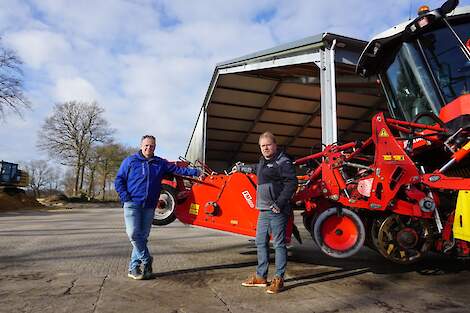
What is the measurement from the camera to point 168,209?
4.64 metres

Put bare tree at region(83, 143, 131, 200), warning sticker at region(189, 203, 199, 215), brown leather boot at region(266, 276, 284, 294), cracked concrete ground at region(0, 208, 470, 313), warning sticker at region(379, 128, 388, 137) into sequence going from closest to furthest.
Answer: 1. cracked concrete ground at region(0, 208, 470, 313)
2. brown leather boot at region(266, 276, 284, 294)
3. warning sticker at region(379, 128, 388, 137)
4. warning sticker at region(189, 203, 199, 215)
5. bare tree at region(83, 143, 131, 200)

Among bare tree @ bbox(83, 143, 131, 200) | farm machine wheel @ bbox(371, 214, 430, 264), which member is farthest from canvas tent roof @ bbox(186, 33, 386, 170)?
bare tree @ bbox(83, 143, 131, 200)

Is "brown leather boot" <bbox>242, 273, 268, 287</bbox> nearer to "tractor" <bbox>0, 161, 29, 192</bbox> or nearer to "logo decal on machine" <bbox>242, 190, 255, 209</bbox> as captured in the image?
"logo decal on machine" <bbox>242, 190, 255, 209</bbox>

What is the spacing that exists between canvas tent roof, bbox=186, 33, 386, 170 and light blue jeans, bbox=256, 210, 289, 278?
4.23 meters

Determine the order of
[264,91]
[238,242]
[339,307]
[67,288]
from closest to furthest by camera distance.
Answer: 1. [339,307]
2. [67,288]
3. [238,242]
4. [264,91]

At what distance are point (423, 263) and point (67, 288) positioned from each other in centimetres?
447

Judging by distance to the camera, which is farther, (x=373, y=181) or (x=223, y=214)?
(x=223, y=214)

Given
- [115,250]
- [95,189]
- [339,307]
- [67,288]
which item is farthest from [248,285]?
[95,189]

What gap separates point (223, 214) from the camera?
4477 mm

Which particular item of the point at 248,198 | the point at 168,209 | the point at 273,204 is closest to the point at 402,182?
the point at 273,204

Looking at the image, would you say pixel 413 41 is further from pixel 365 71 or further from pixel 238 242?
pixel 238 242

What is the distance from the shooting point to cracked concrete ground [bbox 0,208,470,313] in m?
3.12

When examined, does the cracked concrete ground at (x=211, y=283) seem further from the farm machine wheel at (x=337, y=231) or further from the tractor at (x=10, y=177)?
the tractor at (x=10, y=177)

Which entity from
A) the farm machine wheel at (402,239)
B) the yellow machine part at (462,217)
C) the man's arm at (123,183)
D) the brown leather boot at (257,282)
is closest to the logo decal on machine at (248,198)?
the brown leather boot at (257,282)
